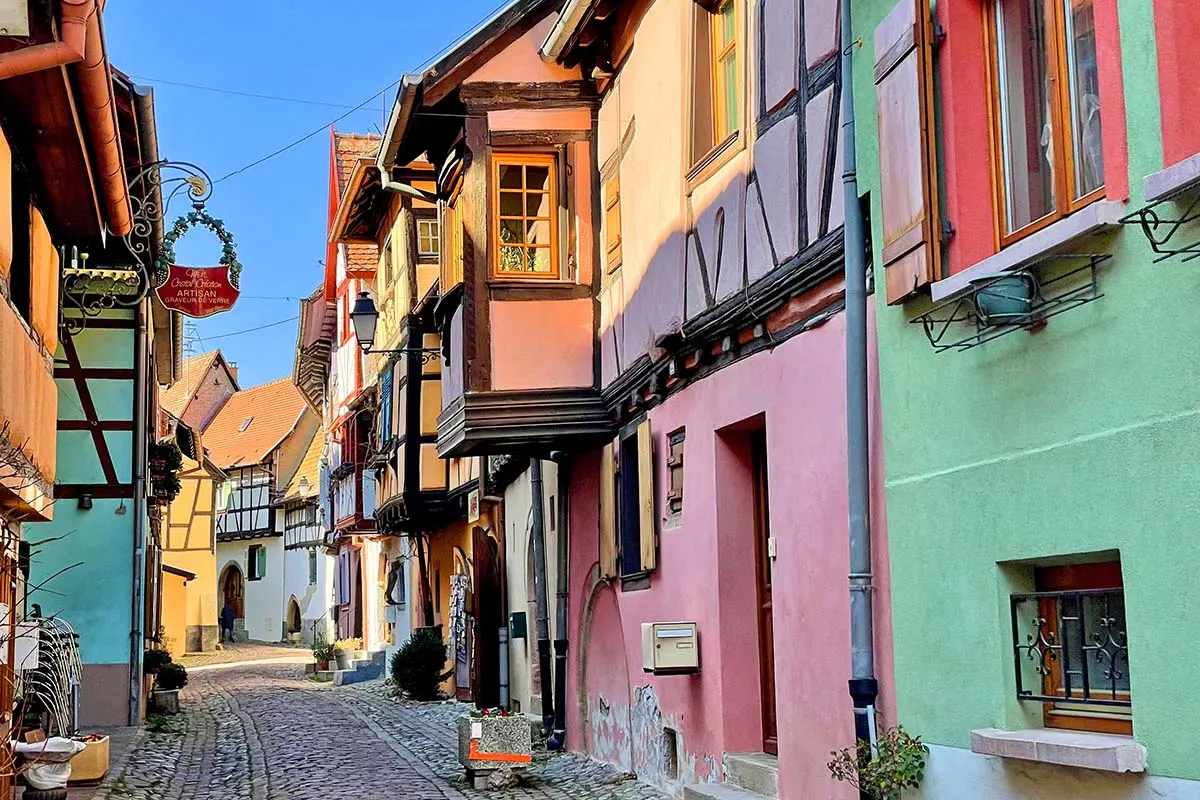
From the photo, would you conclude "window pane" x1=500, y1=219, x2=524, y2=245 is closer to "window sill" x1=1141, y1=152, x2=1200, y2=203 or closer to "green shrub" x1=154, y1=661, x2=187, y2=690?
"window sill" x1=1141, y1=152, x2=1200, y2=203

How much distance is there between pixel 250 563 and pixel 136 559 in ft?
122

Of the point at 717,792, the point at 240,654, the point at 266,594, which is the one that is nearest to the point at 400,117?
the point at 717,792

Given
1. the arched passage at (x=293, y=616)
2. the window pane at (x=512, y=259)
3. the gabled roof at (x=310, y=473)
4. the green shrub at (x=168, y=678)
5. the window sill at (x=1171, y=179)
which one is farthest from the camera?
the arched passage at (x=293, y=616)

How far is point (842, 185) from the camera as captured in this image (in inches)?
291

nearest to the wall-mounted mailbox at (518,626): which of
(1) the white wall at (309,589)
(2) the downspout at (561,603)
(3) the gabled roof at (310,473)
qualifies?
(2) the downspout at (561,603)

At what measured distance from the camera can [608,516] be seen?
41.5 feet

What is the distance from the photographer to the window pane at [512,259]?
1297 centimetres

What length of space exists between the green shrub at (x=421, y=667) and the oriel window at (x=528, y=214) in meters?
10.3

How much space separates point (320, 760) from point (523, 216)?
5.55 metres

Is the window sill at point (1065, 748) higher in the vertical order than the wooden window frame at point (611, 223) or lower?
lower

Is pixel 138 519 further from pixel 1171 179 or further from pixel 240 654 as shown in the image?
pixel 240 654

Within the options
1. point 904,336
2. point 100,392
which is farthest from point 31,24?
point 100,392

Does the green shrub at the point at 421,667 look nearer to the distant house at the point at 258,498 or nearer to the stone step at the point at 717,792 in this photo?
the stone step at the point at 717,792

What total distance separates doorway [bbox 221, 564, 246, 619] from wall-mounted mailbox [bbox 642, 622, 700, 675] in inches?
1797
